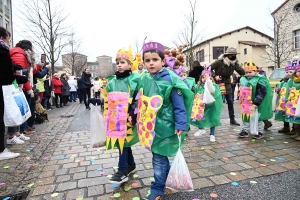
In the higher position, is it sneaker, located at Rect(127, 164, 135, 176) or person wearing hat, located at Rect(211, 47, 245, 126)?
person wearing hat, located at Rect(211, 47, 245, 126)

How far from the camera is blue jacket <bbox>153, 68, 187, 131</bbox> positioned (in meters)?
2.16

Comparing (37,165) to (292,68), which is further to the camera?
(292,68)

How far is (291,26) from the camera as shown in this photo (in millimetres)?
20891

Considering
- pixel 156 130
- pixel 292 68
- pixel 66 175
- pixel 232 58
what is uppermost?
pixel 232 58

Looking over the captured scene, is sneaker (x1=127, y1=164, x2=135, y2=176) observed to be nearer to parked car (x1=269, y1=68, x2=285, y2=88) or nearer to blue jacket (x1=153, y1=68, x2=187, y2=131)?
blue jacket (x1=153, y1=68, x2=187, y2=131)

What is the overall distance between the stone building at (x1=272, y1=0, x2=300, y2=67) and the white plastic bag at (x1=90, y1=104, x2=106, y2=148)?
72.1ft

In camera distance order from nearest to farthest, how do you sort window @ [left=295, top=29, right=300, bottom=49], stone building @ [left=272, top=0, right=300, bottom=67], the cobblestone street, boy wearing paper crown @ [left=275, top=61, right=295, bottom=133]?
the cobblestone street
boy wearing paper crown @ [left=275, top=61, right=295, bottom=133]
stone building @ [left=272, top=0, right=300, bottom=67]
window @ [left=295, top=29, right=300, bottom=49]

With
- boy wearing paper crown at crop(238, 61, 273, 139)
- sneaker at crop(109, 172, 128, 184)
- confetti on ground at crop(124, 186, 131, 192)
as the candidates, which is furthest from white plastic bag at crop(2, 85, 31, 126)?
boy wearing paper crown at crop(238, 61, 273, 139)

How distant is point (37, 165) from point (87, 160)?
74cm

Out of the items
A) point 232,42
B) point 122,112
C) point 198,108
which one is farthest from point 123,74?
point 232,42

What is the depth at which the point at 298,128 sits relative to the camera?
470 centimetres

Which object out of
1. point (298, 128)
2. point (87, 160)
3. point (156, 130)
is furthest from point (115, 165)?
point (298, 128)

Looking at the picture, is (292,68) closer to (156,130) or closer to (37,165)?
(156,130)

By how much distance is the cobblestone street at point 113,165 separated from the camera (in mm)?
2633
